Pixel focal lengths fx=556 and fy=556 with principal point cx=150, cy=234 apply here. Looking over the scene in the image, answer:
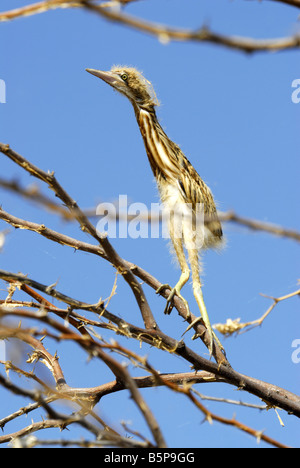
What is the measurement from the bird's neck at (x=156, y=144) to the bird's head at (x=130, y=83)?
0.04 metres

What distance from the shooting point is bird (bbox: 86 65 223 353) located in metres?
2.15

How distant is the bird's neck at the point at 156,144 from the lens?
2.34m

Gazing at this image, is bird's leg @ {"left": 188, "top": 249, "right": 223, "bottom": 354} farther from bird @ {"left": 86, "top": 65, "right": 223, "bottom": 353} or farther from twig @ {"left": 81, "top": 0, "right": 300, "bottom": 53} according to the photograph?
twig @ {"left": 81, "top": 0, "right": 300, "bottom": 53}

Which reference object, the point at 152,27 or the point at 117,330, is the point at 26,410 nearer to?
the point at 117,330

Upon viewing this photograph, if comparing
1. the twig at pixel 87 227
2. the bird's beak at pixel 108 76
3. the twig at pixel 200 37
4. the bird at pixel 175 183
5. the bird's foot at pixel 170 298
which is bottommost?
the twig at pixel 200 37

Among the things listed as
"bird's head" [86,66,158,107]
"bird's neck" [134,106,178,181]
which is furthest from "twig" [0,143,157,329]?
"bird's head" [86,66,158,107]

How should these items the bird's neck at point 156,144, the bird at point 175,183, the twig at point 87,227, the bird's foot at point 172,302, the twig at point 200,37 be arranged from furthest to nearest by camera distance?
the bird's neck at point 156,144
the bird at point 175,183
the bird's foot at point 172,302
the twig at point 87,227
the twig at point 200,37

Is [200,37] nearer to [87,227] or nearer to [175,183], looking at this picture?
[87,227]

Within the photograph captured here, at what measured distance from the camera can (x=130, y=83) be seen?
8.18 feet

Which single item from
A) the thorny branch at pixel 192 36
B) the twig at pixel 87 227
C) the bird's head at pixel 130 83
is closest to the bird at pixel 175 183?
the bird's head at pixel 130 83

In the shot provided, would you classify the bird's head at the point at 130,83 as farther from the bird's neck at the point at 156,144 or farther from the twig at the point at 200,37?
the twig at the point at 200,37
